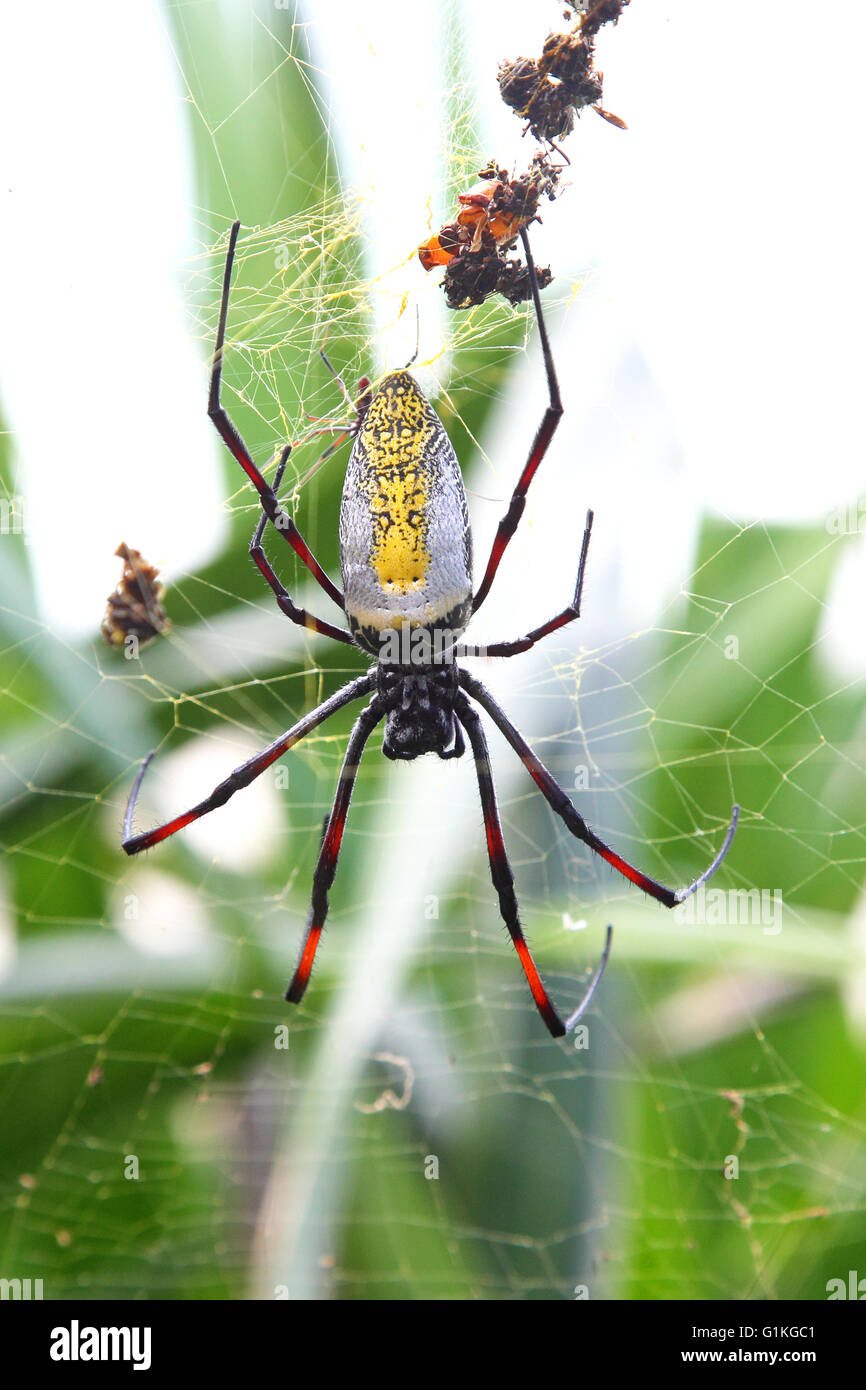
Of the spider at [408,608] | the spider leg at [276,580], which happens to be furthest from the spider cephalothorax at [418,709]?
the spider leg at [276,580]

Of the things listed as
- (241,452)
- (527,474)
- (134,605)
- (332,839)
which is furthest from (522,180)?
(332,839)

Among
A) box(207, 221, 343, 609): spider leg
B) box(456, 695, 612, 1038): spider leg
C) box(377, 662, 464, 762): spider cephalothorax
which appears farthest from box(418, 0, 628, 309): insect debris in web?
box(456, 695, 612, 1038): spider leg

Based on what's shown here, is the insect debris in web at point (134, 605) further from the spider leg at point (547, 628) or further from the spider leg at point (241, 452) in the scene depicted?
the spider leg at point (547, 628)

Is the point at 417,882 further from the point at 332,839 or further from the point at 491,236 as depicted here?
the point at 491,236

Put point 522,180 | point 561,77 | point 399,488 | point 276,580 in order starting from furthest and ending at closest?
point 276,580
point 399,488
point 522,180
point 561,77

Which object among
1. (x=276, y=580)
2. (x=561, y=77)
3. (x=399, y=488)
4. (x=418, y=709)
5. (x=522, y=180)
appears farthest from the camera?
(x=418, y=709)
